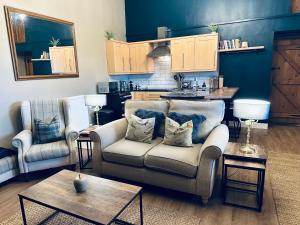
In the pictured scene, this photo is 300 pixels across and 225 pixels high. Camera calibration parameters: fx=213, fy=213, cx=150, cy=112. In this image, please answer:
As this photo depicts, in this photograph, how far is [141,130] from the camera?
2785 mm

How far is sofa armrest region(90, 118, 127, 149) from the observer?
267 centimetres

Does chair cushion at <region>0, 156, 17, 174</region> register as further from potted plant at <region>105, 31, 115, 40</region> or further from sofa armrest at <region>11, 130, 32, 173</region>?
potted plant at <region>105, 31, 115, 40</region>

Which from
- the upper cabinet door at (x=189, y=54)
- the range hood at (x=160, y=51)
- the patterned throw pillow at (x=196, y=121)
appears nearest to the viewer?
the patterned throw pillow at (x=196, y=121)

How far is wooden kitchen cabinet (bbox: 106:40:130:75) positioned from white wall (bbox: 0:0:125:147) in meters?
0.16

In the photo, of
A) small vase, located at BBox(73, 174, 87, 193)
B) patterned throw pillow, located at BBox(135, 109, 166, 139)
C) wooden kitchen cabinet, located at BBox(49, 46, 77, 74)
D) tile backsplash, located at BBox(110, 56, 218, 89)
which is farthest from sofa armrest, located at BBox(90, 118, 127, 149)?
tile backsplash, located at BBox(110, 56, 218, 89)

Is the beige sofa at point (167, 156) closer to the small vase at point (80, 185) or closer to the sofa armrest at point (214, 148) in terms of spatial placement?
the sofa armrest at point (214, 148)

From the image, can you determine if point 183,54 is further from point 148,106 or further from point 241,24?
point 148,106

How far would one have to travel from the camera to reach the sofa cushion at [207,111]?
2654mm

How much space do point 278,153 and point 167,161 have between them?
7.53 feet

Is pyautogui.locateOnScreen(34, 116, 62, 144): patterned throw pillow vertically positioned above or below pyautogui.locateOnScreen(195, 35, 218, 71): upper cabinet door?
below

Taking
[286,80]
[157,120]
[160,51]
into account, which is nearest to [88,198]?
[157,120]

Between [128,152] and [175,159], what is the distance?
0.59 meters

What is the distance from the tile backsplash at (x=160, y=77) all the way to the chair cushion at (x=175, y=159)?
3415 millimetres

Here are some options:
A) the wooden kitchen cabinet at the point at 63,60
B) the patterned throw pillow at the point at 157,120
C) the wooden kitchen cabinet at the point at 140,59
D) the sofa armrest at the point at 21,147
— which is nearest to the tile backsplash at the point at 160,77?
the wooden kitchen cabinet at the point at 140,59
